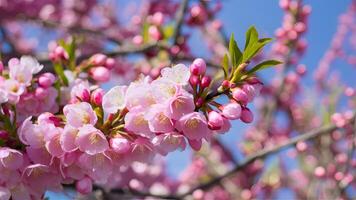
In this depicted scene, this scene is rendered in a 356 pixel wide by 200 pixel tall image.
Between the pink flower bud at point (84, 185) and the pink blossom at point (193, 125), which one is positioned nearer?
the pink blossom at point (193, 125)

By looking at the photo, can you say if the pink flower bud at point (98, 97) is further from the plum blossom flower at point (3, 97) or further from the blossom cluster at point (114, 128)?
the plum blossom flower at point (3, 97)

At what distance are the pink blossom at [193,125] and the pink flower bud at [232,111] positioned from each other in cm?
7

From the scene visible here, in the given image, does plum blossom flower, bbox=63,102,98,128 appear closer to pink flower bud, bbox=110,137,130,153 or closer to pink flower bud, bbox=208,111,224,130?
pink flower bud, bbox=110,137,130,153

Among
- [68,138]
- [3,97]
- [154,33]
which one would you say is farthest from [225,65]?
[154,33]

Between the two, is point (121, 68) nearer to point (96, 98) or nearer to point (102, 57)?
point (102, 57)

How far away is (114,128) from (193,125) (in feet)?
0.85

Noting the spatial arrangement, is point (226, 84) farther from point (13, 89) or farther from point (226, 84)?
point (13, 89)

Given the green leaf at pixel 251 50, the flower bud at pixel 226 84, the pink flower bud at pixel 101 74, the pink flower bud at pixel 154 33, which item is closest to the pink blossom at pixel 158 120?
the flower bud at pixel 226 84

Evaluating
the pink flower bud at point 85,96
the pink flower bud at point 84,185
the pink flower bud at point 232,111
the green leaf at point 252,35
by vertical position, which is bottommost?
the pink flower bud at point 84,185

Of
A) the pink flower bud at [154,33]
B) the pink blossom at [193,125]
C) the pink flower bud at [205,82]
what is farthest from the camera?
the pink flower bud at [154,33]

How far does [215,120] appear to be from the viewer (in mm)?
1366

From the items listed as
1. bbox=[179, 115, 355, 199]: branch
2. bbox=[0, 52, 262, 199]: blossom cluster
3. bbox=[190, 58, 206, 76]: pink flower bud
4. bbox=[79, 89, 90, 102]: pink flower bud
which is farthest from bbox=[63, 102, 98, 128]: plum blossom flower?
bbox=[179, 115, 355, 199]: branch

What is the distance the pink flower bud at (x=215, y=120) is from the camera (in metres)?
1.37

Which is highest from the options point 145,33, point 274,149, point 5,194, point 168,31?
point 168,31
